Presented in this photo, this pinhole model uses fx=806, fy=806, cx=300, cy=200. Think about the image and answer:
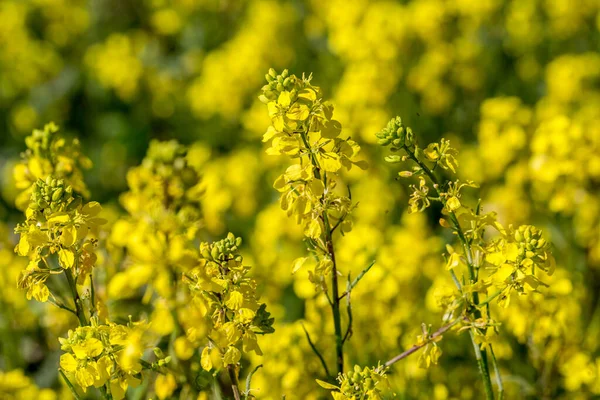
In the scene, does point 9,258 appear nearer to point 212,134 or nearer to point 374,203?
point 374,203

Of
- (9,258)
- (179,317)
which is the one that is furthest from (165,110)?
(179,317)

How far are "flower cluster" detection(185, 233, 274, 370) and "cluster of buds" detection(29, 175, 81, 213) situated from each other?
36cm

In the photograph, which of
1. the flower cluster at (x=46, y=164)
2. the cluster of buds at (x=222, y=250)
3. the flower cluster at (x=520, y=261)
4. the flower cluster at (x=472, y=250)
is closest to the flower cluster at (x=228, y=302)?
the cluster of buds at (x=222, y=250)

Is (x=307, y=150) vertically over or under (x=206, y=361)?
over

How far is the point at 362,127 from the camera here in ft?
14.7

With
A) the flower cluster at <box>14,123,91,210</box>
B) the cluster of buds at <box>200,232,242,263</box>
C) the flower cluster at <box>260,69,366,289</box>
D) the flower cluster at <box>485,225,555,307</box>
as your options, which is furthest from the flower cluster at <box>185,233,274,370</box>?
the flower cluster at <box>14,123,91,210</box>

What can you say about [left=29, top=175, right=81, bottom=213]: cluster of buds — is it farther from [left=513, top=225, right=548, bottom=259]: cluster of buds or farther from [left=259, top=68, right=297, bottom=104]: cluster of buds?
[left=513, top=225, right=548, bottom=259]: cluster of buds

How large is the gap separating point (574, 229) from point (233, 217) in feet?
7.13

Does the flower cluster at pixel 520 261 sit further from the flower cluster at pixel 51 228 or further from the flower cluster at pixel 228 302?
the flower cluster at pixel 51 228

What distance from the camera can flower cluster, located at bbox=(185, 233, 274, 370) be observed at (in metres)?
1.93

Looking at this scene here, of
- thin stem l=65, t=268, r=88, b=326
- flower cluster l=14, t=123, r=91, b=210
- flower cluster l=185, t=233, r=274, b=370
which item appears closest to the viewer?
flower cluster l=185, t=233, r=274, b=370

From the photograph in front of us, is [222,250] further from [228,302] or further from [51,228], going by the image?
[51,228]

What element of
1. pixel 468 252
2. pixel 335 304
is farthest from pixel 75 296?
pixel 468 252

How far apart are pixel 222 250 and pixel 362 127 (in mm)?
2643
